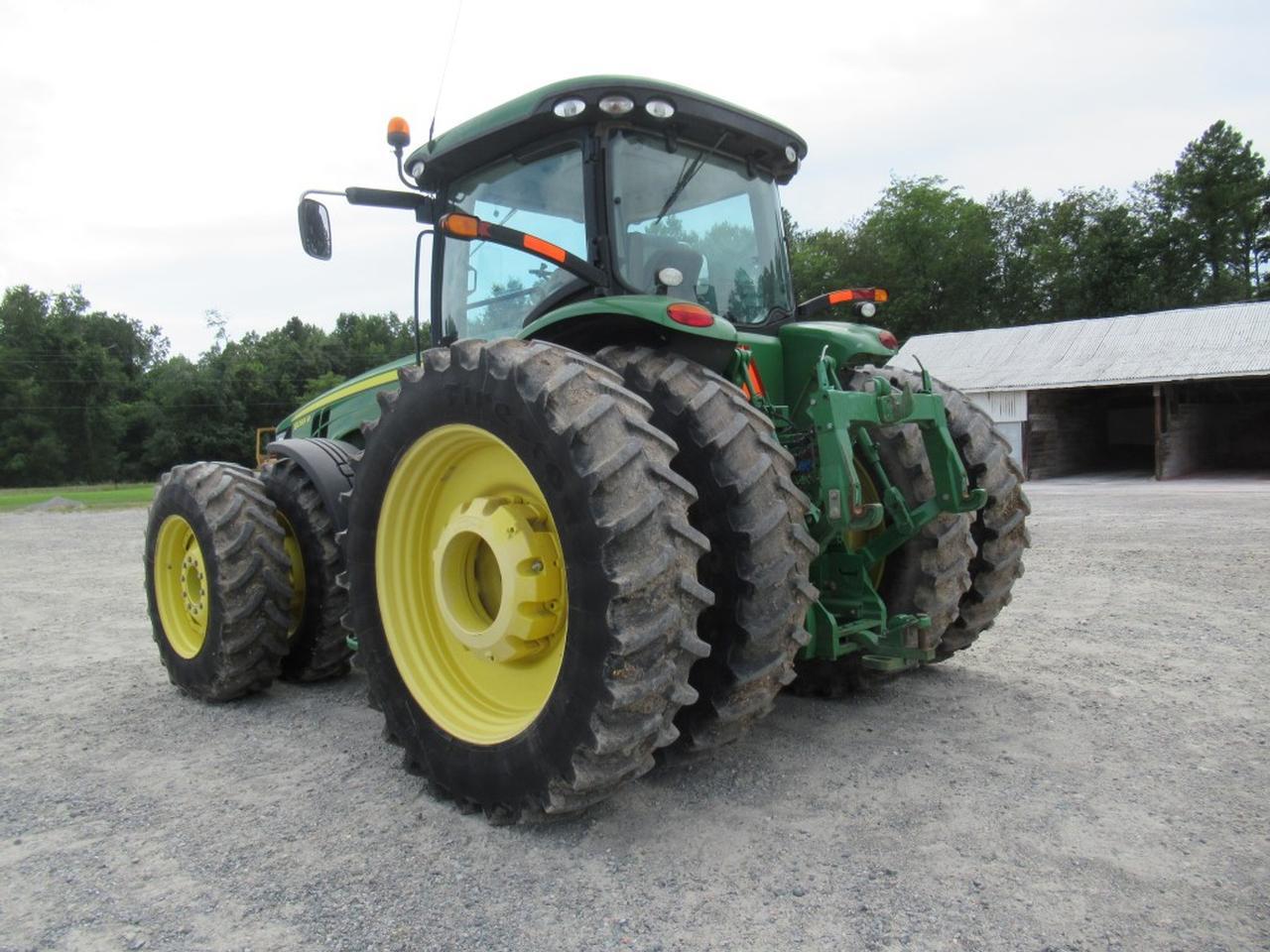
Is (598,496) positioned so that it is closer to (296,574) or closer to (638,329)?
(638,329)

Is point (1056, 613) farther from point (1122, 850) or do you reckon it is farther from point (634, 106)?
point (634, 106)

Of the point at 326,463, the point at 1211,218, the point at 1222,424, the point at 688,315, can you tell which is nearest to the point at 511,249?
the point at 688,315

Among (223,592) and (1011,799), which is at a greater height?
(223,592)

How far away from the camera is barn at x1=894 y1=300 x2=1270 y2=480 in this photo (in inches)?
901

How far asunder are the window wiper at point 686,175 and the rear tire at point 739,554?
97 centimetres

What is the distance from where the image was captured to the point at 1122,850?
2.53 meters

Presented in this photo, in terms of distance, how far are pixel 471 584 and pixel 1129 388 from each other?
28160mm

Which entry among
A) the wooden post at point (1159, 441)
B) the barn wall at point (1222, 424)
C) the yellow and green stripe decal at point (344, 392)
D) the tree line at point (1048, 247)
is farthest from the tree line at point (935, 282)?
the yellow and green stripe decal at point (344, 392)

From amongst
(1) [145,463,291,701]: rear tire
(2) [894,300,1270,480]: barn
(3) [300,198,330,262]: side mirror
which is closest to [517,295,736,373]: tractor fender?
(3) [300,198,330,262]: side mirror

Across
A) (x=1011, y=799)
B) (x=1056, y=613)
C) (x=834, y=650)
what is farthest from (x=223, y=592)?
(x=1056, y=613)

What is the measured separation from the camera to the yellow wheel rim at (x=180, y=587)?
14.4 ft

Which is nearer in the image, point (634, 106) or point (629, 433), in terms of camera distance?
point (629, 433)

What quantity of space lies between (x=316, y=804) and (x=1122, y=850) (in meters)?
2.52

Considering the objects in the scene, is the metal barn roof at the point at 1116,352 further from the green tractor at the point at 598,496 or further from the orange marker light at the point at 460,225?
the orange marker light at the point at 460,225
